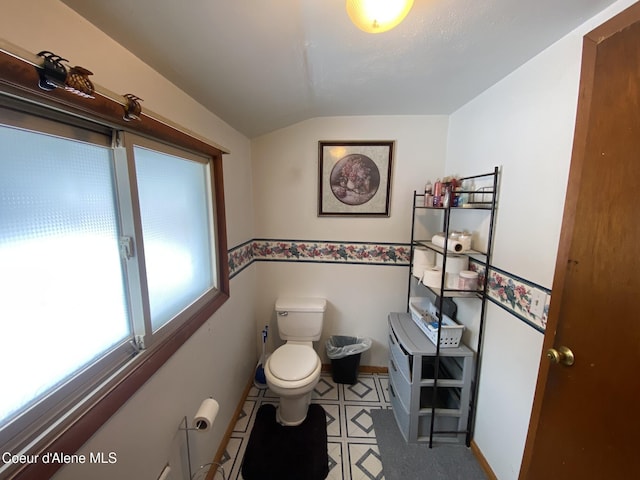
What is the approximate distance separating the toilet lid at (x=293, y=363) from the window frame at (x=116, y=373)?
650 mm

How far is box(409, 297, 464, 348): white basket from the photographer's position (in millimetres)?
1501

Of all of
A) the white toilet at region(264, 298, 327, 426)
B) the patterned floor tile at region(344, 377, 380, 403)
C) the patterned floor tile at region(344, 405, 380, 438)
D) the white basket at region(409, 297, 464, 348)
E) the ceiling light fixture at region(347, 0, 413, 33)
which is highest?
the ceiling light fixture at region(347, 0, 413, 33)

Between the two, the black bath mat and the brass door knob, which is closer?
the brass door knob

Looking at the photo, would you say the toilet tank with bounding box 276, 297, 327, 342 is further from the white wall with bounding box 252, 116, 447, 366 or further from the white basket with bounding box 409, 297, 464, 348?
the white basket with bounding box 409, 297, 464, 348

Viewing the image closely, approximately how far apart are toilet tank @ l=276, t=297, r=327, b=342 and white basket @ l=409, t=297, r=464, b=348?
2.31 ft

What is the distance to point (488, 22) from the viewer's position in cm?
88

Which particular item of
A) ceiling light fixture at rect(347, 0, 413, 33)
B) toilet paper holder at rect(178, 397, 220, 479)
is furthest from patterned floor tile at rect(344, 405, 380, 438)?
ceiling light fixture at rect(347, 0, 413, 33)

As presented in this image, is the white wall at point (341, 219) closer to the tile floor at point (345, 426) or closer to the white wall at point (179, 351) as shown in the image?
the white wall at point (179, 351)

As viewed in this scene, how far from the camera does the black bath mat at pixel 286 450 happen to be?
138cm

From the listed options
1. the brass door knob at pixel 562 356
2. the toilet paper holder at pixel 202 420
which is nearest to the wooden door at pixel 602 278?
the brass door knob at pixel 562 356

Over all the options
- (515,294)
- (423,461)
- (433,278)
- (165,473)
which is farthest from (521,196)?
(165,473)

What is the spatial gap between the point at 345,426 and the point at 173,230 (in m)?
1.66

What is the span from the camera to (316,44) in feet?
3.22

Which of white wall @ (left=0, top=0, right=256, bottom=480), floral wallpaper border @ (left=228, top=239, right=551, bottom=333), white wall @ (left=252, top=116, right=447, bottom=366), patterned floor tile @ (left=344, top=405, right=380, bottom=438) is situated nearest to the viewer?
white wall @ (left=0, top=0, right=256, bottom=480)
